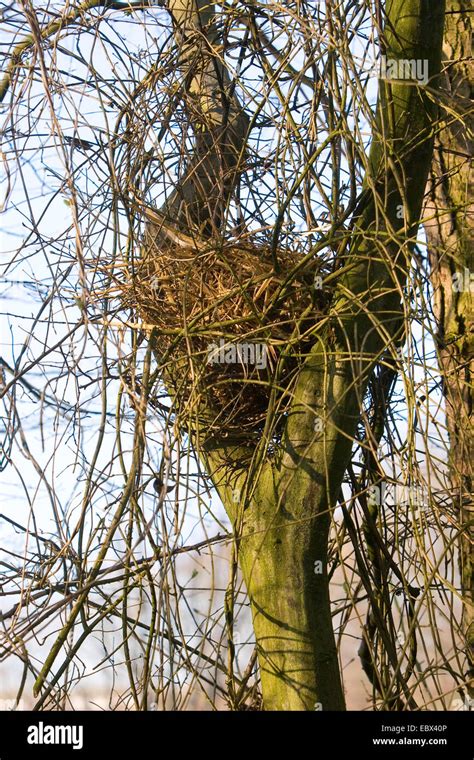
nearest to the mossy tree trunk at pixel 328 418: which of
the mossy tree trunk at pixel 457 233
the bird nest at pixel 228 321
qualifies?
the bird nest at pixel 228 321

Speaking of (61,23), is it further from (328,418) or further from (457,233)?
(457,233)

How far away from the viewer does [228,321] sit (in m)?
1.16

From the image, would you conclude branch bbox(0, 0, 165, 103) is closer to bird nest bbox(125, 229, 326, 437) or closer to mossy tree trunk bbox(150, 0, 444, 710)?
bird nest bbox(125, 229, 326, 437)

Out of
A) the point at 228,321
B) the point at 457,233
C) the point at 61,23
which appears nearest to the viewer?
the point at 228,321

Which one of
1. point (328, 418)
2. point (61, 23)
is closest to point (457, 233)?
point (328, 418)

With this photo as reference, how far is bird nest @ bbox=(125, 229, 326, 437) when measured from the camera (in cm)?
118

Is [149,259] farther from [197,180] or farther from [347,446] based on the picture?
[347,446]

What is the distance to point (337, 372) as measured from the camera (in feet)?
3.89

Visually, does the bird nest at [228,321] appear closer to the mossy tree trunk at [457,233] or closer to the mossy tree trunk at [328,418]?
the mossy tree trunk at [328,418]

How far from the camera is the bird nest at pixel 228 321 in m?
1.18

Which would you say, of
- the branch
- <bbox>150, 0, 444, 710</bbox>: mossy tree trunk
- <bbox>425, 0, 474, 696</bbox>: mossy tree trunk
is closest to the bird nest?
<bbox>150, 0, 444, 710</bbox>: mossy tree trunk
